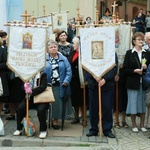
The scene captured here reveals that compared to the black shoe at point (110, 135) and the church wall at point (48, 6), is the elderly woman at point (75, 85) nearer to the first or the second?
the black shoe at point (110, 135)

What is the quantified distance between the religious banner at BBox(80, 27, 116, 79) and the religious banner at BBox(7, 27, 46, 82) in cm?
77

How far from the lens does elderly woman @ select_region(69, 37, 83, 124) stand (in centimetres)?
830

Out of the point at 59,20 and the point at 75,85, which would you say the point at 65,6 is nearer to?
the point at 59,20

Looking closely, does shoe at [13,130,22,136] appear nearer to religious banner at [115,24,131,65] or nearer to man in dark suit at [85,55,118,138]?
man in dark suit at [85,55,118,138]

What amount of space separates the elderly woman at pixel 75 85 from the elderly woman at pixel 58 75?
40 centimetres

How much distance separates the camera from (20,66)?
7.47 meters

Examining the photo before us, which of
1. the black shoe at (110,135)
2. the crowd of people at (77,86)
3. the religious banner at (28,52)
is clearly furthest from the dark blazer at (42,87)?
the black shoe at (110,135)

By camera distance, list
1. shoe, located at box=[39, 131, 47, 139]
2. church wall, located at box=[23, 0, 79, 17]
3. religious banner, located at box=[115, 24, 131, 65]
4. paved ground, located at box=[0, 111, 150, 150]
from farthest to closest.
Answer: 1. church wall, located at box=[23, 0, 79, 17]
2. religious banner, located at box=[115, 24, 131, 65]
3. shoe, located at box=[39, 131, 47, 139]
4. paved ground, located at box=[0, 111, 150, 150]

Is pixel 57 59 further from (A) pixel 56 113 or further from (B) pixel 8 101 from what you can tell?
(B) pixel 8 101

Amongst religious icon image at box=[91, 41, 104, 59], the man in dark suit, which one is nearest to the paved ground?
the man in dark suit

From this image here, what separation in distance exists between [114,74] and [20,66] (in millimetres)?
1773

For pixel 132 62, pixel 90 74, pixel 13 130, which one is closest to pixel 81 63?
pixel 90 74

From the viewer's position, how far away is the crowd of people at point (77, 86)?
7.45 meters

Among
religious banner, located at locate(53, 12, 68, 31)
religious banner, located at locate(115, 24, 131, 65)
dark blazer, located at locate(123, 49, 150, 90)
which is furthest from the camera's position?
religious banner, located at locate(53, 12, 68, 31)
